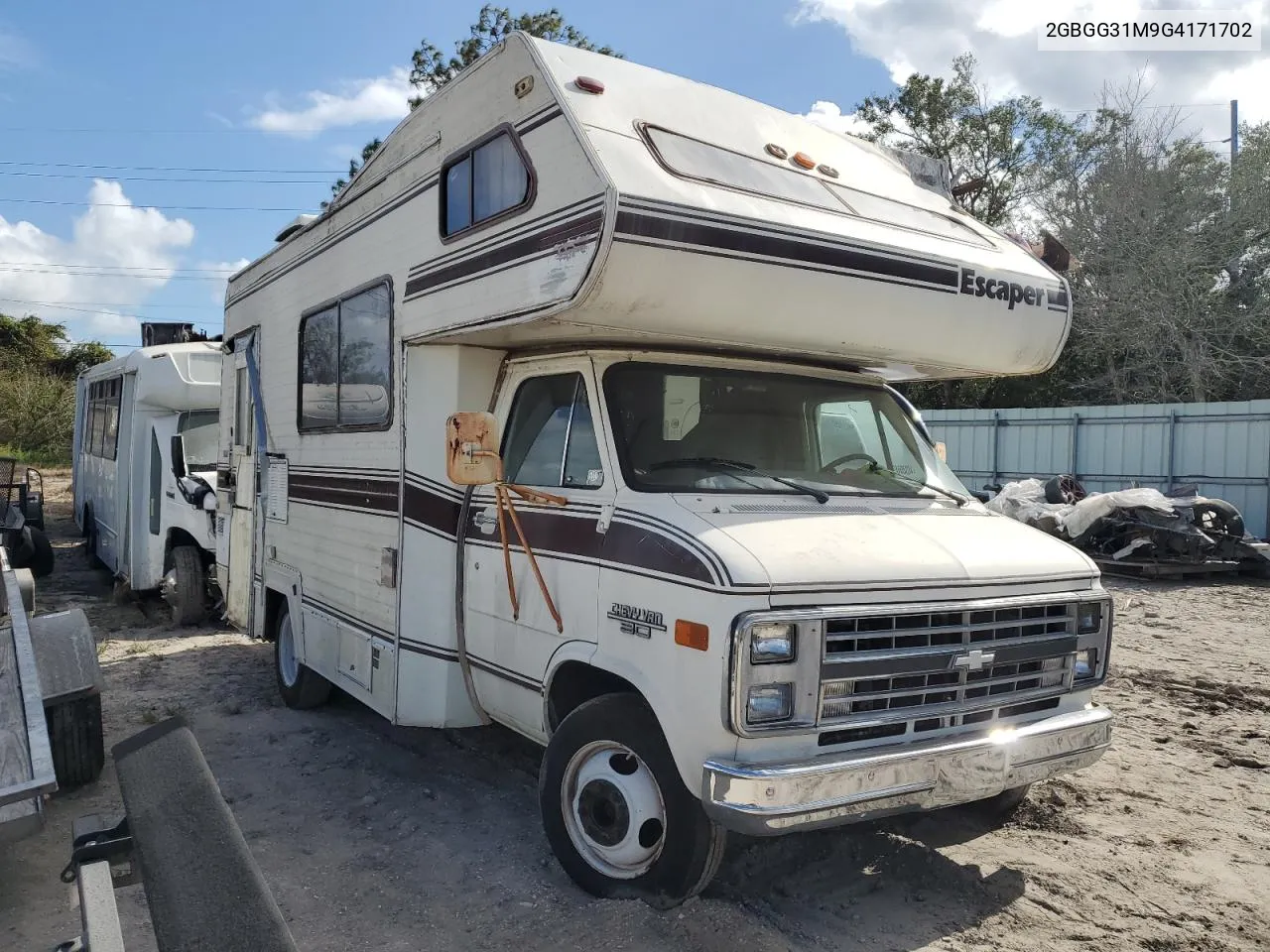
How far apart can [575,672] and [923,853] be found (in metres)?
1.78

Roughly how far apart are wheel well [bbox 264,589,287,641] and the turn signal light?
178 inches

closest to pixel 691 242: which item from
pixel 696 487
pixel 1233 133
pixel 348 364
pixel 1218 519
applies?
pixel 696 487

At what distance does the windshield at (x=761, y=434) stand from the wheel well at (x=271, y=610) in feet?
13.1

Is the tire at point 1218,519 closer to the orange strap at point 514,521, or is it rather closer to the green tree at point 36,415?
the orange strap at point 514,521

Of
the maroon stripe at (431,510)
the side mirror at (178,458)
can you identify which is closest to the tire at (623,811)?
the maroon stripe at (431,510)

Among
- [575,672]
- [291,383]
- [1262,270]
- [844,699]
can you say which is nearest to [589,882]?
[575,672]

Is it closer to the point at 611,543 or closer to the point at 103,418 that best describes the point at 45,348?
the point at 103,418

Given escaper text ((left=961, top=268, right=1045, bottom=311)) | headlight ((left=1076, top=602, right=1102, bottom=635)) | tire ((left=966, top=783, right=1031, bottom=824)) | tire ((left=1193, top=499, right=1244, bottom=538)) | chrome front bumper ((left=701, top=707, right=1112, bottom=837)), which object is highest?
escaper text ((left=961, top=268, right=1045, bottom=311))

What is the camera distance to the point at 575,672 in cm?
425

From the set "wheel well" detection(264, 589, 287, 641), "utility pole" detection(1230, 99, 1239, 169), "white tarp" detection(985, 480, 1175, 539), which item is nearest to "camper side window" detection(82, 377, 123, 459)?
"wheel well" detection(264, 589, 287, 641)

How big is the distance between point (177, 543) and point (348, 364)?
17.2ft

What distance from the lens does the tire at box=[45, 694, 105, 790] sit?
525 cm

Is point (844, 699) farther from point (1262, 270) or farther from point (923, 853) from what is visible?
point (1262, 270)

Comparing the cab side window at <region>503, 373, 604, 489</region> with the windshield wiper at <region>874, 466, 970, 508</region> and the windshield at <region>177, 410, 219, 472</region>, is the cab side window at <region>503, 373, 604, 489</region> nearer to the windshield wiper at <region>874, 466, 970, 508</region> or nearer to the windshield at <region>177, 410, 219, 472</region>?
the windshield wiper at <region>874, 466, 970, 508</region>
